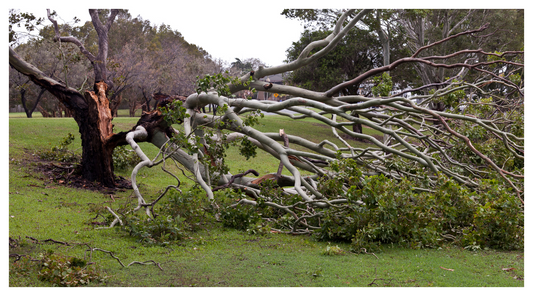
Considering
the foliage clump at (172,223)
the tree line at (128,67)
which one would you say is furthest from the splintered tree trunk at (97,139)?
the tree line at (128,67)

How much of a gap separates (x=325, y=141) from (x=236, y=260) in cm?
390

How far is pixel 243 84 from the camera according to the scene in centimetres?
892

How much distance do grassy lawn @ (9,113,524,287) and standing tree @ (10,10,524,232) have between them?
0.94m

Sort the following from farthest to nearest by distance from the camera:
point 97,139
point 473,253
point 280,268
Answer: point 97,139 → point 473,253 → point 280,268

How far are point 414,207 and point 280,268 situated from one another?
2370 mm

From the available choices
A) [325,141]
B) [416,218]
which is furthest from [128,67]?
[416,218]

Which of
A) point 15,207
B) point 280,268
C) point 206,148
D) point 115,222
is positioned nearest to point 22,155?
point 15,207

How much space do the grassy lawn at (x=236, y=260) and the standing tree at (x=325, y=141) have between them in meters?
0.94

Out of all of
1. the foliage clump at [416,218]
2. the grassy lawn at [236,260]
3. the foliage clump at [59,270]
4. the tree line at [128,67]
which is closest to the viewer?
the foliage clump at [59,270]

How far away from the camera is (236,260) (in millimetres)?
5375

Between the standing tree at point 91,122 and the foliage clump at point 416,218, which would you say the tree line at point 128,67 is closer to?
the standing tree at point 91,122

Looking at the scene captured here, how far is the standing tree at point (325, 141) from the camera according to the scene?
22.3 ft

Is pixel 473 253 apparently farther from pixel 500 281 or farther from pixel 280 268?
pixel 280 268

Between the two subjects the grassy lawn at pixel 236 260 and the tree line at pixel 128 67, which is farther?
the tree line at pixel 128 67
